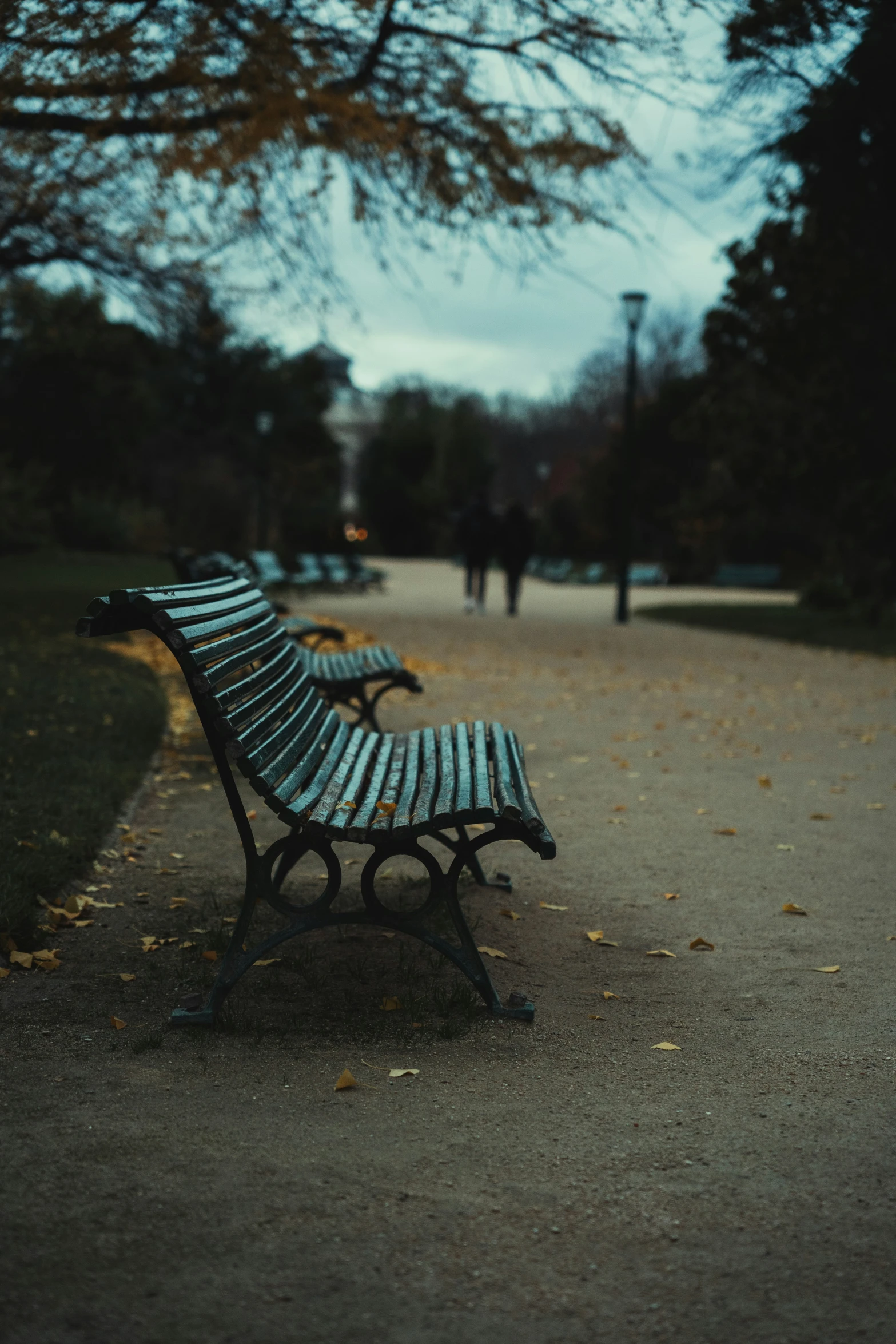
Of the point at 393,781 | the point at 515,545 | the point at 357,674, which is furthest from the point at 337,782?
the point at 515,545

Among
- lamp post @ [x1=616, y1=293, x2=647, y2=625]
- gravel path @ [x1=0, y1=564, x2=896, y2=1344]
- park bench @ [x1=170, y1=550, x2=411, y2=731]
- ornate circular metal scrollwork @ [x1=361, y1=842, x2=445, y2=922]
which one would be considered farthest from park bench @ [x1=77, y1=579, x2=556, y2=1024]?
lamp post @ [x1=616, y1=293, x2=647, y2=625]

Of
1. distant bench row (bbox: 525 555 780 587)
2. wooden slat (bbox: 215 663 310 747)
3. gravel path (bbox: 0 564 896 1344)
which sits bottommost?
gravel path (bbox: 0 564 896 1344)

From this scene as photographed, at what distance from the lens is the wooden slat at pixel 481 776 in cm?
329

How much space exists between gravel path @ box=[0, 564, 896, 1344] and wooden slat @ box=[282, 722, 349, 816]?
22.7 inches

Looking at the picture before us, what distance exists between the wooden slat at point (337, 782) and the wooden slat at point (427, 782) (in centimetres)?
23

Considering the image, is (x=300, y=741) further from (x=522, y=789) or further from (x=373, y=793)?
(x=522, y=789)

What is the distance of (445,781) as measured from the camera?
3.75m

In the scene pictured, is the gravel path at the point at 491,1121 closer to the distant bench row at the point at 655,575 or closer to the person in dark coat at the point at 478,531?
the person in dark coat at the point at 478,531

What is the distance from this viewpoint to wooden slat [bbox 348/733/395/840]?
3307 millimetres

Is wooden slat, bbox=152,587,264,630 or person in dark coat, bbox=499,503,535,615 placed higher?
person in dark coat, bbox=499,503,535,615

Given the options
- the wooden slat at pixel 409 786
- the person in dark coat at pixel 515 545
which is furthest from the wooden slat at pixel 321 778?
the person in dark coat at pixel 515 545

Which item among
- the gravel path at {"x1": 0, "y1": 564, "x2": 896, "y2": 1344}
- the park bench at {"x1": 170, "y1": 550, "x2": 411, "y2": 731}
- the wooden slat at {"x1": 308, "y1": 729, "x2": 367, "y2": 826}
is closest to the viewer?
the gravel path at {"x1": 0, "y1": 564, "x2": 896, "y2": 1344}

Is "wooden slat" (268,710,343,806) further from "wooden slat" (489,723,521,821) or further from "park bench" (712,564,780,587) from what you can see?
"park bench" (712,564,780,587)

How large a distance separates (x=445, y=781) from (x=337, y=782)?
13.0 inches
